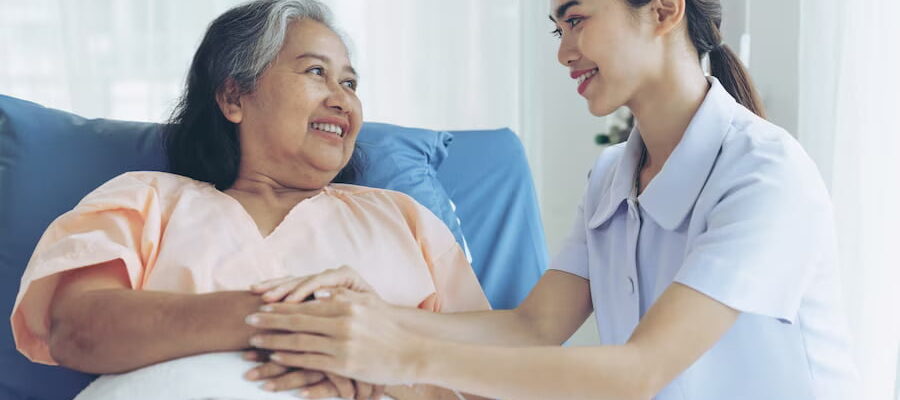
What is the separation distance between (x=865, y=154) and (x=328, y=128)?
3.72ft

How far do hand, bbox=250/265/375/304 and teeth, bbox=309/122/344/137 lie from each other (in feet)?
1.13

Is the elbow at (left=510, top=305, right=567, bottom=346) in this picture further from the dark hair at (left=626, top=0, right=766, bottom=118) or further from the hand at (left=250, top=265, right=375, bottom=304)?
the dark hair at (left=626, top=0, right=766, bottom=118)

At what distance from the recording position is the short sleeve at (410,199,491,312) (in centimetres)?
160

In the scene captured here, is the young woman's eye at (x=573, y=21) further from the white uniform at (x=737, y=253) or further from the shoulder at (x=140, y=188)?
the shoulder at (x=140, y=188)

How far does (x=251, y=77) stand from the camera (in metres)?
1.61

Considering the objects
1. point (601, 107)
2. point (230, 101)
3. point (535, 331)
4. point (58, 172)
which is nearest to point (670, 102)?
point (601, 107)

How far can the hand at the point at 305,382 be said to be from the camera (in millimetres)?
1187

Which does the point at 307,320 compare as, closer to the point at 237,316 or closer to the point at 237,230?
the point at 237,316

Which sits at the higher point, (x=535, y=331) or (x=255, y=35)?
(x=255, y=35)

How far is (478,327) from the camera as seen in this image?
1.48 meters

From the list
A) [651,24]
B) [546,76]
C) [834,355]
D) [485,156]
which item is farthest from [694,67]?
[546,76]

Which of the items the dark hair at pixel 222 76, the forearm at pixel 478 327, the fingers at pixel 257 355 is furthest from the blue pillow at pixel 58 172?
the fingers at pixel 257 355

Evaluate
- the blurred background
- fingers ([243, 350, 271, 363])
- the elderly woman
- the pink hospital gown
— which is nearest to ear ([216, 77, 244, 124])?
the elderly woman

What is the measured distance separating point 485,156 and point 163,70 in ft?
3.39
